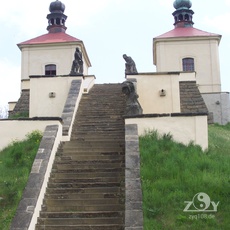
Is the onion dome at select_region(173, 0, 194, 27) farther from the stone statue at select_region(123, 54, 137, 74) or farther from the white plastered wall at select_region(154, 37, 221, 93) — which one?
the stone statue at select_region(123, 54, 137, 74)

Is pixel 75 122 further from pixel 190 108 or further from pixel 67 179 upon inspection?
pixel 190 108

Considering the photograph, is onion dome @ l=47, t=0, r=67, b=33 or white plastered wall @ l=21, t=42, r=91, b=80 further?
onion dome @ l=47, t=0, r=67, b=33

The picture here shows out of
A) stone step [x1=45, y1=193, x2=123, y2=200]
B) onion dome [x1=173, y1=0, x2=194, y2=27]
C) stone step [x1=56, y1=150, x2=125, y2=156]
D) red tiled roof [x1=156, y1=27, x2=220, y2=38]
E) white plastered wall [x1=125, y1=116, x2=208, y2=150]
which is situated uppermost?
onion dome [x1=173, y1=0, x2=194, y2=27]

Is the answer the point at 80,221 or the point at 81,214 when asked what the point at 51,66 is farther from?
the point at 80,221

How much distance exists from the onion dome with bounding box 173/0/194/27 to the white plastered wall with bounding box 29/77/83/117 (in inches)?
694

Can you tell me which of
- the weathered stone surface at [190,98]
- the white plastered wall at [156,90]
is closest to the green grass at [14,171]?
the white plastered wall at [156,90]

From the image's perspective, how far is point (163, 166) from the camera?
11.6 meters

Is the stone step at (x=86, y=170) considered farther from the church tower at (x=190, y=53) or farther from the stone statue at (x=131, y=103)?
the church tower at (x=190, y=53)

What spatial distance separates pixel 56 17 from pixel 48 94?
60.1 feet

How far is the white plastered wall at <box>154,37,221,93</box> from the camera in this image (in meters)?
31.3

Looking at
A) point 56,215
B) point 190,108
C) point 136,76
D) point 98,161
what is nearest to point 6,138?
point 98,161

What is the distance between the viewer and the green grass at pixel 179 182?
9.20 meters

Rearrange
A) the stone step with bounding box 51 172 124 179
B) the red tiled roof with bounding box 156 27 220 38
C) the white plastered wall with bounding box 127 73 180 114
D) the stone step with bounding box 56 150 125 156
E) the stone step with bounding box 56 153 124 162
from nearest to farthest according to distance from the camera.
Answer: the stone step with bounding box 51 172 124 179, the stone step with bounding box 56 153 124 162, the stone step with bounding box 56 150 125 156, the white plastered wall with bounding box 127 73 180 114, the red tiled roof with bounding box 156 27 220 38

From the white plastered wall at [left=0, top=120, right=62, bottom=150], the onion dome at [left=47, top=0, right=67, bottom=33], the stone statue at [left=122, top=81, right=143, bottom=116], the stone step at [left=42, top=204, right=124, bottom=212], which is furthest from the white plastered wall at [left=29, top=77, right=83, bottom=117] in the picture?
the onion dome at [left=47, top=0, right=67, bottom=33]
